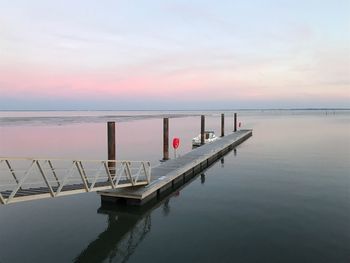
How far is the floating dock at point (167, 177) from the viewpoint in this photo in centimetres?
1512

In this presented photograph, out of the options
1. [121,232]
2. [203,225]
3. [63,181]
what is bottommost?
[121,232]

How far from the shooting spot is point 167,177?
17891mm

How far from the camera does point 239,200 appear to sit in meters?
16.5

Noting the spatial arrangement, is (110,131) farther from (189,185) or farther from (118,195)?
(189,185)

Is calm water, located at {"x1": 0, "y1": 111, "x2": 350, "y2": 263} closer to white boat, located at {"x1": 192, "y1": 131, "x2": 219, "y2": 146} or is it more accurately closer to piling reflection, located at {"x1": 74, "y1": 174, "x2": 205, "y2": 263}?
piling reflection, located at {"x1": 74, "y1": 174, "x2": 205, "y2": 263}

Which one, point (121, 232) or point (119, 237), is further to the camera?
point (121, 232)

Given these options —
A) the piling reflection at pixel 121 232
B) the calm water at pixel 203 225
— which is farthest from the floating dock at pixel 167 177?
the calm water at pixel 203 225

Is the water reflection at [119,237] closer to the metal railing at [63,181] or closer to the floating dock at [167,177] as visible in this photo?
the floating dock at [167,177]

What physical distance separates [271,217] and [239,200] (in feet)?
8.88

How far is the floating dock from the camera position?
15.1 meters

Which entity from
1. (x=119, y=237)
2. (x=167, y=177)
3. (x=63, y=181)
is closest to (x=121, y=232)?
(x=119, y=237)

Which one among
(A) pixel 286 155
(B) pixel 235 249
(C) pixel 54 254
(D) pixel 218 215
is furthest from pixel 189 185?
(A) pixel 286 155

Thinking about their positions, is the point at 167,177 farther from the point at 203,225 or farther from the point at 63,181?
the point at 63,181

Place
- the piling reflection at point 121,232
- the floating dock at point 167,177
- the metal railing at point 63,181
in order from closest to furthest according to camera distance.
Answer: the metal railing at point 63,181, the piling reflection at point 121,232, the floating dock at point 167,177
